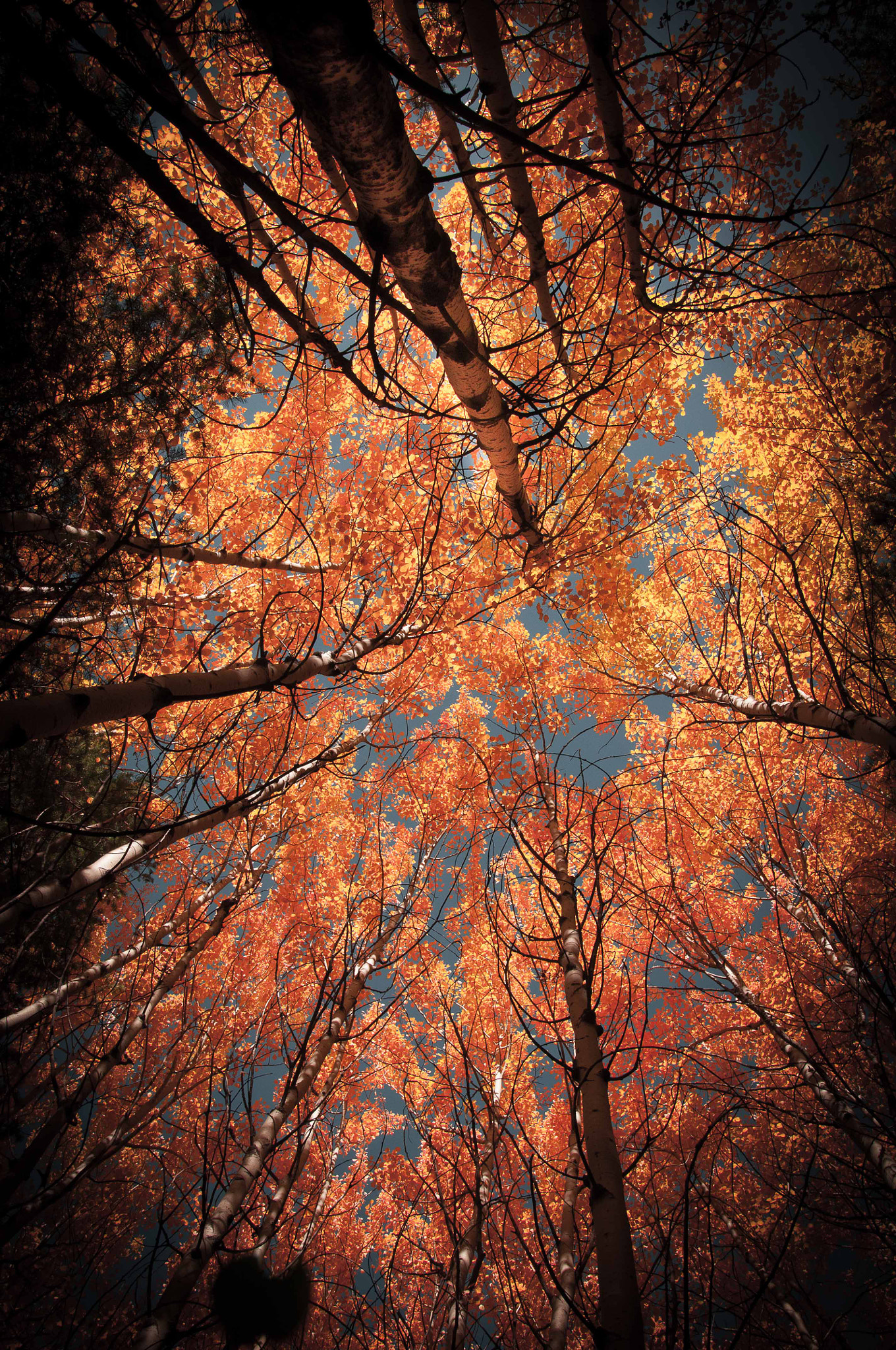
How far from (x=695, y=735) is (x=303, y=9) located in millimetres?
9960

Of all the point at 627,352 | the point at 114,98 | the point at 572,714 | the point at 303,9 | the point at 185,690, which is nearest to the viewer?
the point at 303,9

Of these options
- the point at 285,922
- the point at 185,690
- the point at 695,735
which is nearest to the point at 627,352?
the point at 185,690

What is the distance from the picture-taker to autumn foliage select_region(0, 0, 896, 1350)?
218 centimetres

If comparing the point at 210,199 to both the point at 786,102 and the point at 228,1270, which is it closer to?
the point at 786,102

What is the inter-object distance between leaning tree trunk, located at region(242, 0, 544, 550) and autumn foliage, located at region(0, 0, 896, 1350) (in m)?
0.02

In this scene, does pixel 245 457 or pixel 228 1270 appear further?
pixel 245 457

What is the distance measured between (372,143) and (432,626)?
3.47 m

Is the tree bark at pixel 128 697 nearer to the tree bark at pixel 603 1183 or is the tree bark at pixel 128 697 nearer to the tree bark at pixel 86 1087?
the tree bark at pixel 603 1183

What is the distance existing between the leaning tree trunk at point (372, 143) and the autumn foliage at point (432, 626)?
0.02 m

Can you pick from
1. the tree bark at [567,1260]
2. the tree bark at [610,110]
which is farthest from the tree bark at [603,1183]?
the tree bark at [610,110]

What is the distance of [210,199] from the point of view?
6.87 meters

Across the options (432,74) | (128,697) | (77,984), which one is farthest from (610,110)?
(77,984)

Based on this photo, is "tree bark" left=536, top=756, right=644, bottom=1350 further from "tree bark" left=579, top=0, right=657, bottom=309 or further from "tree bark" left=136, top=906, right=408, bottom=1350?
"tree bark" left=579, top=0, right=657, bottom=309

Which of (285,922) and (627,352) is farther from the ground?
(627,352)
